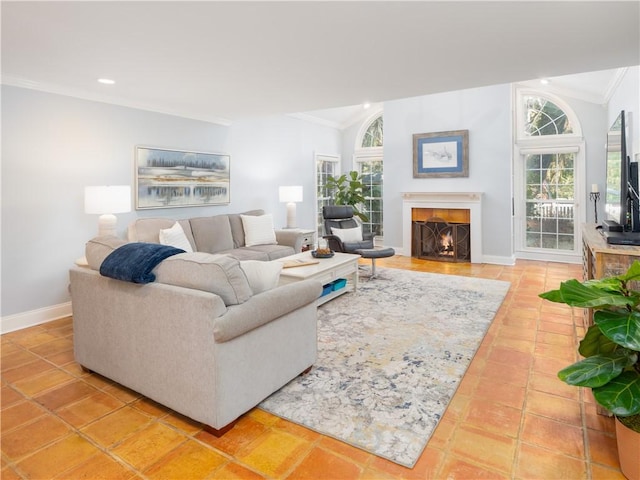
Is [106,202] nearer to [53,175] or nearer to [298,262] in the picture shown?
[53,175]

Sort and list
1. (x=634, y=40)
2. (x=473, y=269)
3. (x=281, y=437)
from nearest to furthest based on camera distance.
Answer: (x=281, y=437)
(x=634, y=40)
(x=473, y=269)

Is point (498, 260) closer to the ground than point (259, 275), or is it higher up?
closer to the ground

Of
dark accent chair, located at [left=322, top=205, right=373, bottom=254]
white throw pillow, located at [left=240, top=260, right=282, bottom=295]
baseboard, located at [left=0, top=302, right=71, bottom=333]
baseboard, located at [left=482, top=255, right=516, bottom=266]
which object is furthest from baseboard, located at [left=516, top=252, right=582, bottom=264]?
baseboard, located at [left=0, top=302, right=71, bottom=333]

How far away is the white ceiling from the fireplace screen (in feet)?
10.2

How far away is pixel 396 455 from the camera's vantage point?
6.12 ft

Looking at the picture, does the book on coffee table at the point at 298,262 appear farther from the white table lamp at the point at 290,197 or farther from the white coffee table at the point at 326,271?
the white table lamp at the point at 290,197

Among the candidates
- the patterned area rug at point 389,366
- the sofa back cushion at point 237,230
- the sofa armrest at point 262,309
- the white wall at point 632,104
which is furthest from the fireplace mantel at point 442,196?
the sofa armrest at point 262,309

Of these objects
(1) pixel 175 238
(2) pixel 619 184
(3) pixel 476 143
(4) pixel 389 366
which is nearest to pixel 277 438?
(4) pixel 389 366

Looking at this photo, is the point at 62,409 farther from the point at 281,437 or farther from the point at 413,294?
the point at 413,294

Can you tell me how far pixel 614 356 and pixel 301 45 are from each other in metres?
2.69

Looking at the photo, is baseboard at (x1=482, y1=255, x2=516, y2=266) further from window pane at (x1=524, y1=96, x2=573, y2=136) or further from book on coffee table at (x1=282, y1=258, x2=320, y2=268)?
book on coffee table at (x1=282, y1=258, x2=320, y2=268)

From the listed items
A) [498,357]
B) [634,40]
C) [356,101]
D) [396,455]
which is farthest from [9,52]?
[634,40]

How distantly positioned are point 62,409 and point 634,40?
4.55 m

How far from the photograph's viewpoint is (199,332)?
1.98 meters
